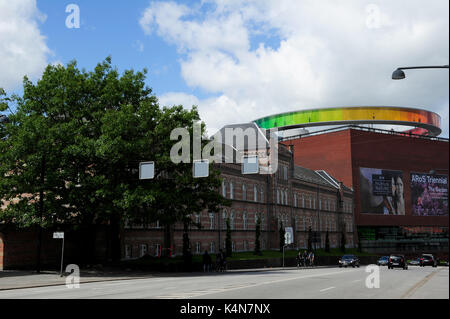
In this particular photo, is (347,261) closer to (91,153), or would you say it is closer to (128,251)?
(128,251)

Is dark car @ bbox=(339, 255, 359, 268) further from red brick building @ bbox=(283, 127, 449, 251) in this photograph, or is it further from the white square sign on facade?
red brick building @ bbox=(283, 127, 449, 251)

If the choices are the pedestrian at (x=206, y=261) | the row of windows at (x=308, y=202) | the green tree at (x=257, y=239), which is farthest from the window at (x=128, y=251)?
the row of windows at (x=308, y=202)

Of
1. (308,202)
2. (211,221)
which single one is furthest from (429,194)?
(211,221)

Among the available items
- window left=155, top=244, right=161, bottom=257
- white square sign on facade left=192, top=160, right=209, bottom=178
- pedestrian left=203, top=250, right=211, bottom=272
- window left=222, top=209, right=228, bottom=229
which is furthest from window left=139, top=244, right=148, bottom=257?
white square sign on facade left=192, top=160, right=209, bottom=178

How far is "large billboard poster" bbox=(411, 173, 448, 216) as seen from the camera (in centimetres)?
10062

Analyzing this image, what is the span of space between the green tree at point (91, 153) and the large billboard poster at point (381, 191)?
62422 mm

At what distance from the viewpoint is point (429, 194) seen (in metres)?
104

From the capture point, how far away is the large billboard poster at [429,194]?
3962 inches

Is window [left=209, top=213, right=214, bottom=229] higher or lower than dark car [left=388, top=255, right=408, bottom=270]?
higher

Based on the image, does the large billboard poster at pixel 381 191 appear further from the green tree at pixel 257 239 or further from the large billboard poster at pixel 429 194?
the green tree at pixel 257 239

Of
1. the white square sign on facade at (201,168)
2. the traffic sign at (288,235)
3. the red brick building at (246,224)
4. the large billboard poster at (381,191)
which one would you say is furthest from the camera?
the large billboard poster at (381,191)

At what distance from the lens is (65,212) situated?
109 feet

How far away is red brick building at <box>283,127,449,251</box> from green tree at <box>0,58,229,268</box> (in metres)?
61.7

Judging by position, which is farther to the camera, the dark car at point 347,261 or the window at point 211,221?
the window at point 211,221
